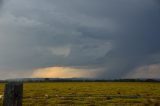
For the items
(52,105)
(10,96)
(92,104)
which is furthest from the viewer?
(92,104)

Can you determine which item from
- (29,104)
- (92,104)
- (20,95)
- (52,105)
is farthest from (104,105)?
(20,95)

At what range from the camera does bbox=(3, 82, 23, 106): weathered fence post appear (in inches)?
182

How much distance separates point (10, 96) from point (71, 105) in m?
21.6

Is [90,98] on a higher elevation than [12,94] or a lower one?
lower

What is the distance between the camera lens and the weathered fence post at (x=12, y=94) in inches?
182

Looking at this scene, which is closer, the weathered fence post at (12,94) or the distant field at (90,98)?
the weathered fence post at (12,94)

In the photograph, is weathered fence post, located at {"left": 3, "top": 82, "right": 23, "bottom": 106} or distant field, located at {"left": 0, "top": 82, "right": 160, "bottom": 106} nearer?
weathered fence post, located at {"left": 3, "top": 82, "right": 23, "bottom": 106}

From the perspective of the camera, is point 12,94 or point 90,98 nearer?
point 12,94

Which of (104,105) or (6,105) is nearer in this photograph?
(6,105)

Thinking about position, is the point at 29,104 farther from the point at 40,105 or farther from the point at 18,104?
the point at 18,104

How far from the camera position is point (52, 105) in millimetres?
25656

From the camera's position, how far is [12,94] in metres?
4.62

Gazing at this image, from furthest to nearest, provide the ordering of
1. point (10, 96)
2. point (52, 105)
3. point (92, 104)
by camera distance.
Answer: point (92, 104), point (52, 105), point (10, 96)

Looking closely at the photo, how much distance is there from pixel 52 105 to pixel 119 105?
5.28 m
